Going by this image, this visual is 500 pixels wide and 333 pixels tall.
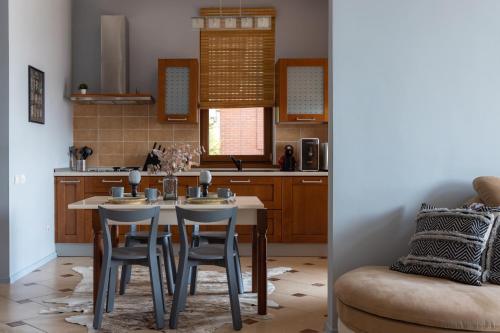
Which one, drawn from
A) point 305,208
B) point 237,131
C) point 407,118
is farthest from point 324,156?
point 407,118

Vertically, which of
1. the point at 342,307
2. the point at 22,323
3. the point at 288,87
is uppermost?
the point at 288,87

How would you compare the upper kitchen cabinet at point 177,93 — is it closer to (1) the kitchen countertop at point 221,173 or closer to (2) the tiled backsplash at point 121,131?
(2) the tiled backsplash at point 121,131

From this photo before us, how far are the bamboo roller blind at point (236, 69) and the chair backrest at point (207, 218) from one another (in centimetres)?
322

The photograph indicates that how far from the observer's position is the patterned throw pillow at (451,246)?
2.67m

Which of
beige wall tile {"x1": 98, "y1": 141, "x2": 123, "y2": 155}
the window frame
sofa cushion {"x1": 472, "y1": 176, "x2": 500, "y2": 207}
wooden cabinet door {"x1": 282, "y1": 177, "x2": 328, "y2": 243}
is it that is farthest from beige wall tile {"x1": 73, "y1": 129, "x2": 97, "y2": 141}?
sofa cushion {"x1": 472, "y1": 176, "x2": 500, "y2": 207}

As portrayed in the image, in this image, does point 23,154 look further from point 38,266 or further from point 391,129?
point 391,129

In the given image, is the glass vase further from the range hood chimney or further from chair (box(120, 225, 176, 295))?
the range hood chimney

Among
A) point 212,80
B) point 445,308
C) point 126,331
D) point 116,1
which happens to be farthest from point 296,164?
point 445,308

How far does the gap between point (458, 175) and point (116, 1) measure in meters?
4.77

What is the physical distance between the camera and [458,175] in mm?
3227

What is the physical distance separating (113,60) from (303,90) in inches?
86.7

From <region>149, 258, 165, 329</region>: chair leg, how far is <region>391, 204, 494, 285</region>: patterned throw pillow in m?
1.51

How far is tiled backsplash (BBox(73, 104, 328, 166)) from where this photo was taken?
648cm

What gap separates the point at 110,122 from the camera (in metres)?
6.48
